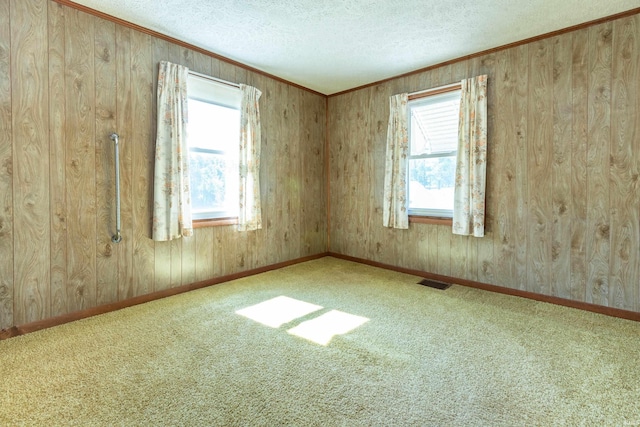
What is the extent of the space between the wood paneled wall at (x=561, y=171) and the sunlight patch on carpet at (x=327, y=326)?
5.37 ft

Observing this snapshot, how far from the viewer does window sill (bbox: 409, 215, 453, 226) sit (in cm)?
352

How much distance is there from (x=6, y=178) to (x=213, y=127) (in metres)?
1.72

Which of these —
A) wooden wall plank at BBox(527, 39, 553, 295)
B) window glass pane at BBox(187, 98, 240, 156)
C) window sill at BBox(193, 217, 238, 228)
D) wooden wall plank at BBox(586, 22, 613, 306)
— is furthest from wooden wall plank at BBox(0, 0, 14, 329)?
wooden wall plank at BBox(586, 22, 613, 306)

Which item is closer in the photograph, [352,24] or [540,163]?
[352,24]

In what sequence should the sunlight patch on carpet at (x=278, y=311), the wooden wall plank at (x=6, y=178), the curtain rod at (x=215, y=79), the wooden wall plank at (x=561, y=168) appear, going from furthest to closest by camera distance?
the curtain rod at (x=215, y=79) < the wooden wall plank at (x=561, y=168) < the sunlight patch on carpet at (x=278, y=311) < the wooden wall plank at (x=6, y=178)

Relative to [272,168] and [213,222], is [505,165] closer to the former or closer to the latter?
[272,168]

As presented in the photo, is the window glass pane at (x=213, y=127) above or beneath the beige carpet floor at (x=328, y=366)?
above

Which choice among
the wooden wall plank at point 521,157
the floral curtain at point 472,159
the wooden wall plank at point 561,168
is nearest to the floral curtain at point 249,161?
the floral curtain at point 472,159

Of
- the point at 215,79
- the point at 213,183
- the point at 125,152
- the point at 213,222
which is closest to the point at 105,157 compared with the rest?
the point at 125,152

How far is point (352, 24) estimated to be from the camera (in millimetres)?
2691

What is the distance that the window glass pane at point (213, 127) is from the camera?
3196mm

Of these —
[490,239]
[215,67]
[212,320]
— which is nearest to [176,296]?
[212,320]

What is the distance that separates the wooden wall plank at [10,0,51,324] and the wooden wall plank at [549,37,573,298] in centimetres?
418

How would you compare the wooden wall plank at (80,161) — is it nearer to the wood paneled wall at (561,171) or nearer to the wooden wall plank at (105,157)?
the wooden wall plank at (105,157)
